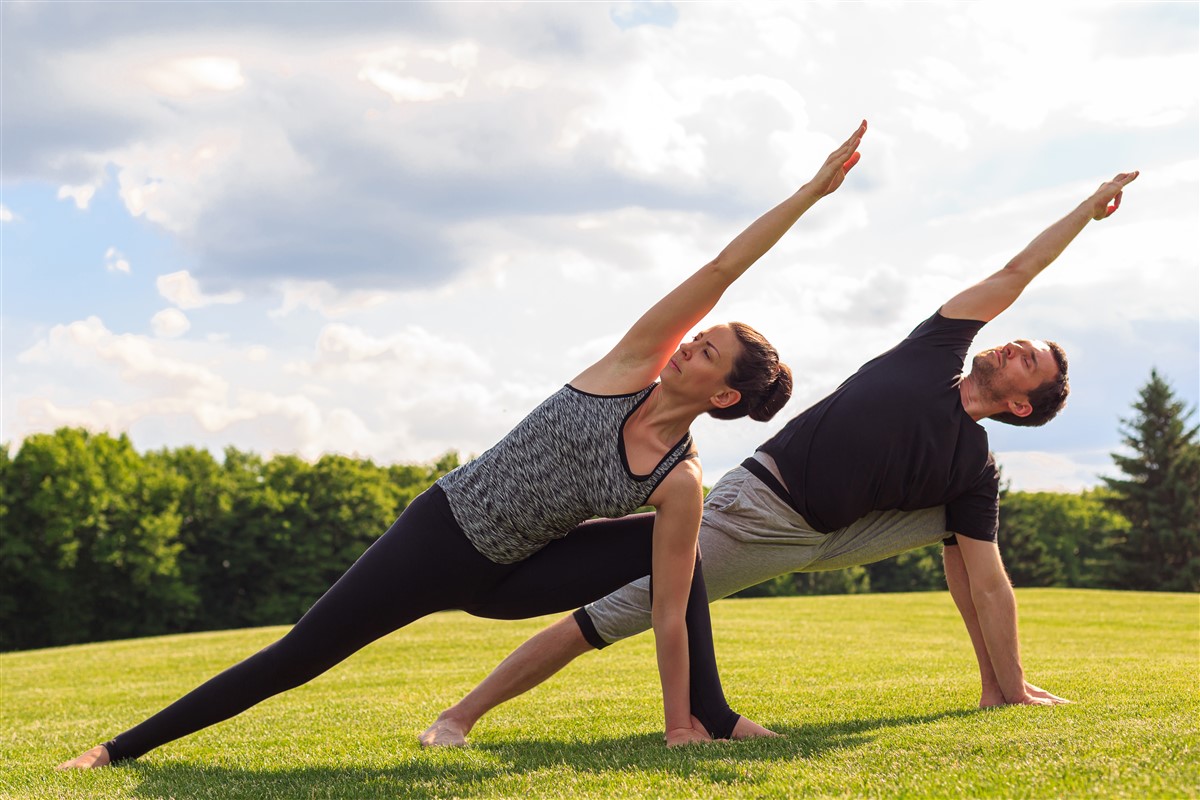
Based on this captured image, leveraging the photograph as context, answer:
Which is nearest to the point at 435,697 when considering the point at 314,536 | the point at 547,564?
the point at 547,564

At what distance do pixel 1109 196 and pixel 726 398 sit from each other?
9.06 feet

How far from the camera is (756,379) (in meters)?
4.41

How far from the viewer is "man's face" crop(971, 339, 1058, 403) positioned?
17.8 ft

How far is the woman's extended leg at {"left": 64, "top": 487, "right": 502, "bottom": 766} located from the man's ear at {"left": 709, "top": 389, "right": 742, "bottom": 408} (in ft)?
3.96

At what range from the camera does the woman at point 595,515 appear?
14.4 feet

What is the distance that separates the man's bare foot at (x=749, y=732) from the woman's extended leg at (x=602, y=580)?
0.13 ft

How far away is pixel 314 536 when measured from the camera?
53156mm

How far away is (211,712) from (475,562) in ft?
4.61

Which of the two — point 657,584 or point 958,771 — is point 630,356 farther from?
point 958,771

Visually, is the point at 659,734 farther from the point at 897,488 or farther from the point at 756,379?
the point at 756,379

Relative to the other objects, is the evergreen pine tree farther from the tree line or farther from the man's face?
the man's face

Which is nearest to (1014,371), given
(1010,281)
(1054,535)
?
(1010,281)

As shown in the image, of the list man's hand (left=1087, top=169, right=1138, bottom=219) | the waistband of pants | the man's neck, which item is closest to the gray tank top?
the waistband of pants

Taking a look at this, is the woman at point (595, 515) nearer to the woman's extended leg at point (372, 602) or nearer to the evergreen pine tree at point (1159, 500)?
the woman's extended leg at point (372, 602)
